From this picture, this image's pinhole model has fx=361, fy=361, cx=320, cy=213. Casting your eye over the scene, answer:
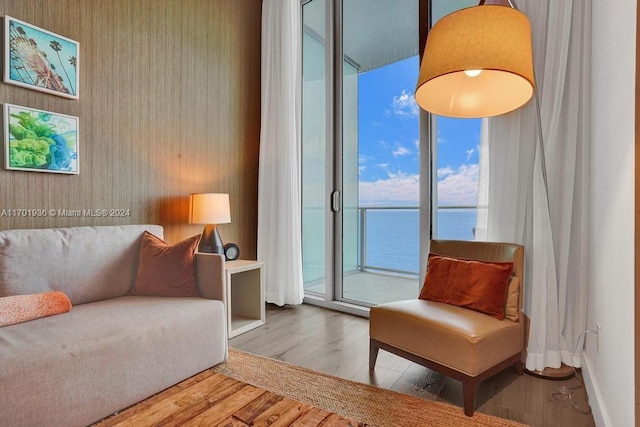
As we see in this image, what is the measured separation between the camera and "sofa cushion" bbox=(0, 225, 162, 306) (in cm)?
189

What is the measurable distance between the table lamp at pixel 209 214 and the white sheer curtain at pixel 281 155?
2.13ft

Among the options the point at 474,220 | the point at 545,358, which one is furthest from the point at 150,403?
the point at 474,220

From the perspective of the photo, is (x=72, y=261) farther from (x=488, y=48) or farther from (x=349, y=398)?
(x=488, y=48)

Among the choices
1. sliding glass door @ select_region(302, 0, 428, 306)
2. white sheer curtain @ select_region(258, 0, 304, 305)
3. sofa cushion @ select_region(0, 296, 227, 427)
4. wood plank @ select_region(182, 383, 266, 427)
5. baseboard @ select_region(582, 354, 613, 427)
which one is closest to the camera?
sofa cushion @ select_region(0, 296, 227, 427)

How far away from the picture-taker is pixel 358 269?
11.9 ft

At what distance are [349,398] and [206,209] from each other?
5.76 ft

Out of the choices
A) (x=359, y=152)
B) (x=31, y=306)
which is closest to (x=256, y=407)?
(x=31, y=306)

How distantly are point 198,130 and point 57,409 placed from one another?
230 cm

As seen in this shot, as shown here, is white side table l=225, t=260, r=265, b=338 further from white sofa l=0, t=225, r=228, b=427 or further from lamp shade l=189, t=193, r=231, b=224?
white sofa l=0, t=225, r=228, b=427

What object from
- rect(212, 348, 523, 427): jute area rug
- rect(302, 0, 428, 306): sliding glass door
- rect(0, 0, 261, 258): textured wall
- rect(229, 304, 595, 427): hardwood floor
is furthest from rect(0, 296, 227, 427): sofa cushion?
rect(302, 0, 428, 306): sliding glass door

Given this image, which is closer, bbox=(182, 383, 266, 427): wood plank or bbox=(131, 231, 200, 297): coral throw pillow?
bbox=(182, 383, 266, 427): wood plank

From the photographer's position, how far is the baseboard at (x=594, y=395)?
153cm

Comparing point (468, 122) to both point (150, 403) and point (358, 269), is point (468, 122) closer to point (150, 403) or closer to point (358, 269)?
point (358, 269)

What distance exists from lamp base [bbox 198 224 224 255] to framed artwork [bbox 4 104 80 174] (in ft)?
3.23
